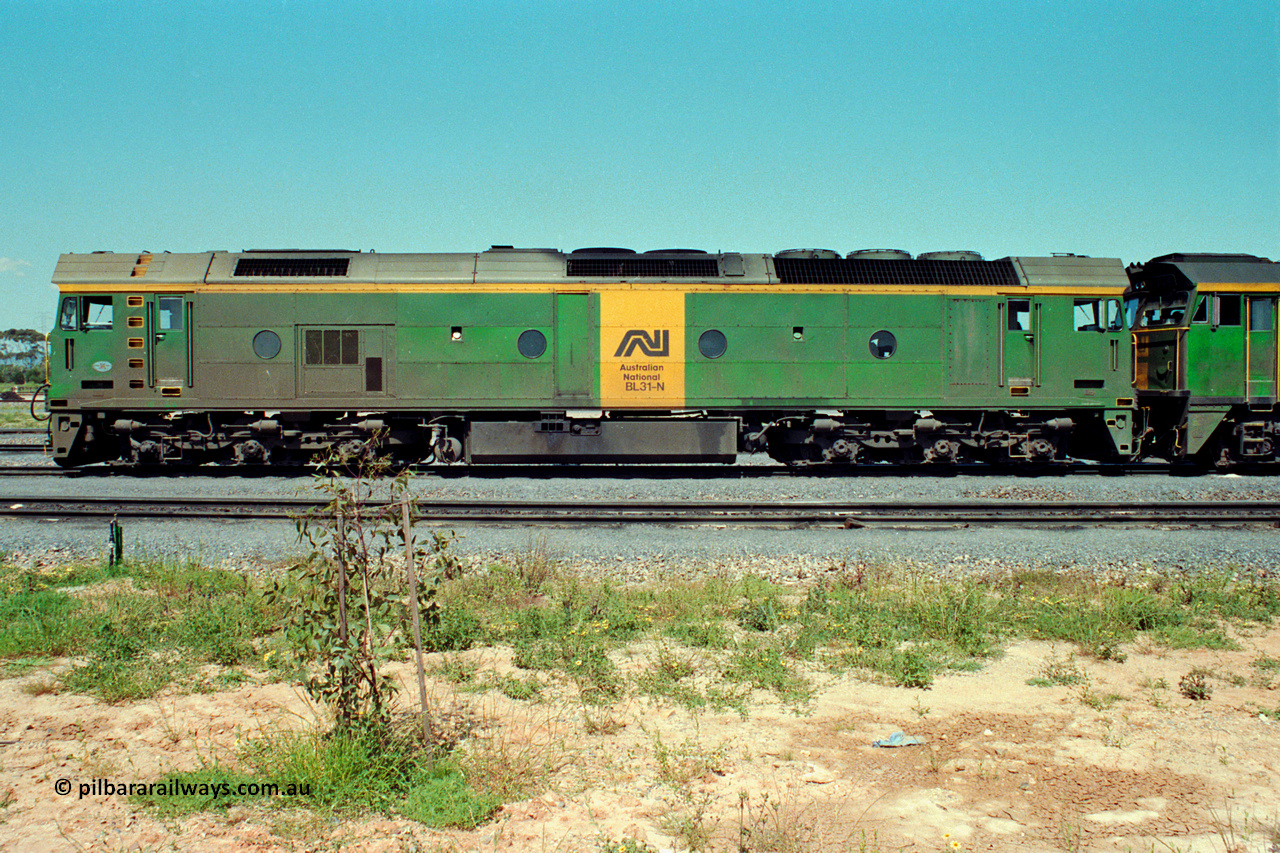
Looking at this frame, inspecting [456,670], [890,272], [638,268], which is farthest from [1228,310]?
[456,670]

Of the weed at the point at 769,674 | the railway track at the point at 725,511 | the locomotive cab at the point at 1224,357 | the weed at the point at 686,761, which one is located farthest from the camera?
the locomotive cab at the point at 1224,357

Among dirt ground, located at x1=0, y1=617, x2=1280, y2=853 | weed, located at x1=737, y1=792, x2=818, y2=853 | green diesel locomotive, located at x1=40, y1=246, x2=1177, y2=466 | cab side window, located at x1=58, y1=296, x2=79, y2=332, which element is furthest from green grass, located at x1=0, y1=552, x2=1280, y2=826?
cab side window, located at x1=58, y1=296, x2=79, y2=332

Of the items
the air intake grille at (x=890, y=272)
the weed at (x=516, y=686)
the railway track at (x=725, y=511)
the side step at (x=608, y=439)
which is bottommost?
the weed at (x=516, y=686)

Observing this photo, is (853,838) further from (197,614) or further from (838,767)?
(197,614)

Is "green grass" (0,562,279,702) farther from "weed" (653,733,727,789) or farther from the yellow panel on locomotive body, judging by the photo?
the yellow panel on locomotive body

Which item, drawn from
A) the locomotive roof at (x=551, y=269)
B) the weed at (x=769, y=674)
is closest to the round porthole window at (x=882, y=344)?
the locomotive roof at (x=551, y=269)

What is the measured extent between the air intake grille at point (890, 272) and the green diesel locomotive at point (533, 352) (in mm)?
44

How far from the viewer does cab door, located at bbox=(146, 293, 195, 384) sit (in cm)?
1442

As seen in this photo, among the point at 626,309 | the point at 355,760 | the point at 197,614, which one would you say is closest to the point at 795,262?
the point at 626,309

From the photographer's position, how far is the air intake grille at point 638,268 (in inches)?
575

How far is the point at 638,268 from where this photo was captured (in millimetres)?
14656

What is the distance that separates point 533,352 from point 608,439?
2153 mm

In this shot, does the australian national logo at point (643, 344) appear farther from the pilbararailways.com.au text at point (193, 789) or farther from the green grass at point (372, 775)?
the pilbararailways.com.au text at point (193, 789)

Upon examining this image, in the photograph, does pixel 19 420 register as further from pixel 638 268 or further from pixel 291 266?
pixel 638 268
